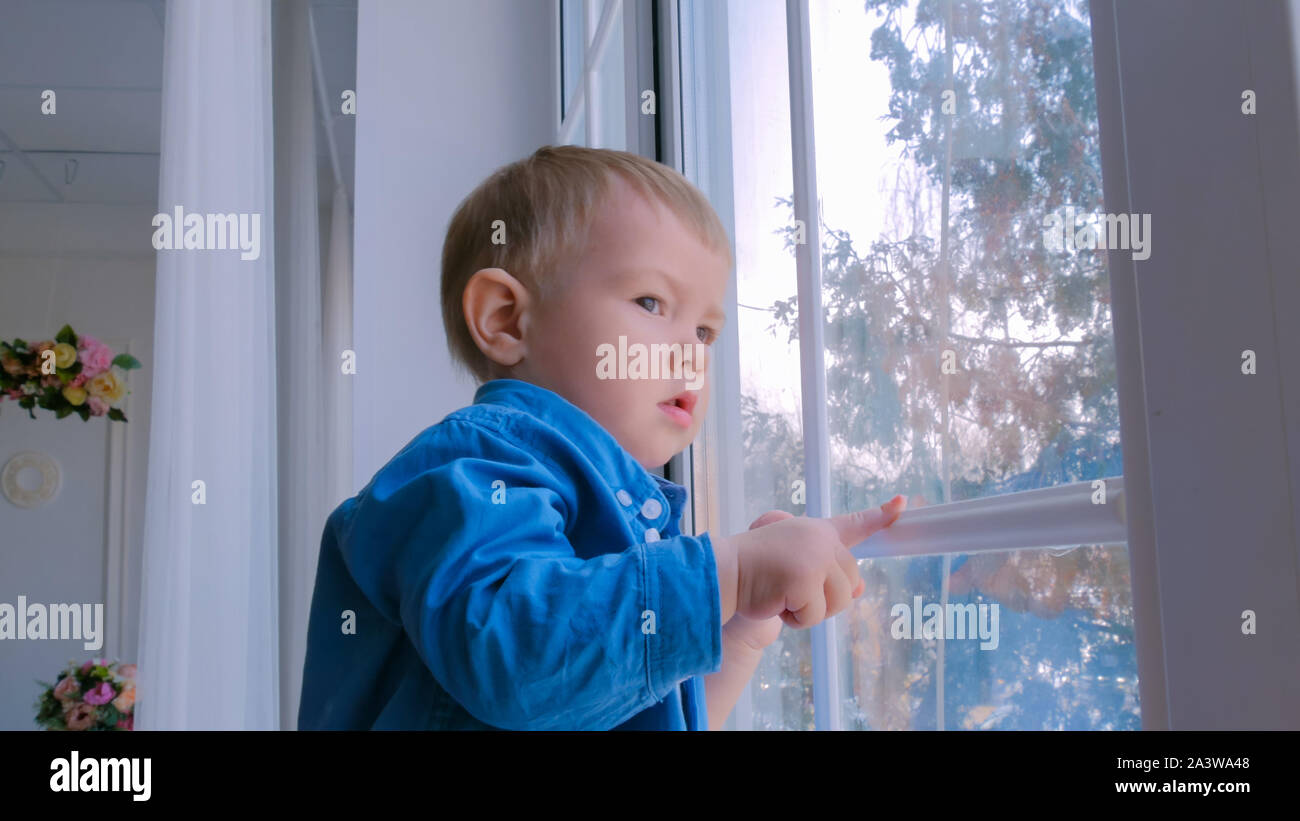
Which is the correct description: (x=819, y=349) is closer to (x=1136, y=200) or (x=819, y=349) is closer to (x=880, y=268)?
(x=880, y=268)

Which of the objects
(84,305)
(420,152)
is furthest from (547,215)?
(84,305)

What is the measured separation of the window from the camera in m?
0.41

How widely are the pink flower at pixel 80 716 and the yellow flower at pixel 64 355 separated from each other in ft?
2.29

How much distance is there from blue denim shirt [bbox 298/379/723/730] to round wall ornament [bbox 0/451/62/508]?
4037 mm

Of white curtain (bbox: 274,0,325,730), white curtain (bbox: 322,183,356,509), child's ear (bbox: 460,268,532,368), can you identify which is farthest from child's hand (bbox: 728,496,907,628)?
white curtain (bbox: 322,183,356,509)

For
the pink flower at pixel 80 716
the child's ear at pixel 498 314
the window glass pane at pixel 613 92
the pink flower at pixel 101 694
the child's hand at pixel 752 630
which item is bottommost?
the pink flower at pixel 80 716

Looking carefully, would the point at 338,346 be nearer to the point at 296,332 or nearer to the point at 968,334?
the point at 296,332

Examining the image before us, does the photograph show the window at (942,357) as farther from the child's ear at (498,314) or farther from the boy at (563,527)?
the child's ear at (498,314)

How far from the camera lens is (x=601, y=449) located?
646 millimetres

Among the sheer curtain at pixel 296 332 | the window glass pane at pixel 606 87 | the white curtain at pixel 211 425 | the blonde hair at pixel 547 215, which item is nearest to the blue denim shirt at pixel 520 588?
the blonde hair at pixel 547 215

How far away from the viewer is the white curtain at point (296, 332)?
6.87 ft

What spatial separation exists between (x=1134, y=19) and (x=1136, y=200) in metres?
0.07

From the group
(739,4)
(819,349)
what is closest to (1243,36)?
(819,349)

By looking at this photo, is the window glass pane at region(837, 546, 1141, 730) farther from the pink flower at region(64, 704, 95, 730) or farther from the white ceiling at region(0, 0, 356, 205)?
A: the white ceiling at region(0, 0, 356, 205)
